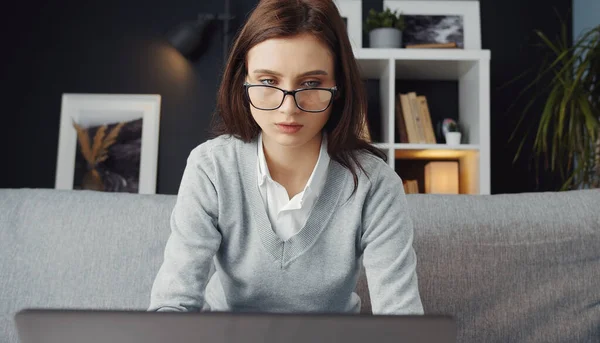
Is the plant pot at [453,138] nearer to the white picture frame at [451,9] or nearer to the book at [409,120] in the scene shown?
the book at [409,120]

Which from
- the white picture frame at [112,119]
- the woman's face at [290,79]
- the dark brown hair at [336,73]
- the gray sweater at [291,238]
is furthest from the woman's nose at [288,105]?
the white picture frame at [112,119]

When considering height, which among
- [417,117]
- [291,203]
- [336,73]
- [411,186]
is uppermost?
[417,117]

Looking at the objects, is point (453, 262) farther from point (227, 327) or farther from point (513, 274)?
point (227, 327)

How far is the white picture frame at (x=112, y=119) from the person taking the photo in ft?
10.3

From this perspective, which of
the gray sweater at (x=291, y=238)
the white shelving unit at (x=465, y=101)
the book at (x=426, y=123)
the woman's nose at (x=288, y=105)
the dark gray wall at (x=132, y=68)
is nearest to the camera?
the woman's nose at (x=288, y=105)

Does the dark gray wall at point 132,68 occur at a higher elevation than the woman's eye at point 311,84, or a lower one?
higher

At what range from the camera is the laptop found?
0.55m

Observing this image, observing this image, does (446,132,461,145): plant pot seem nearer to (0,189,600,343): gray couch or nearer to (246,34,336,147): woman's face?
(0,189,600,343): gray couch

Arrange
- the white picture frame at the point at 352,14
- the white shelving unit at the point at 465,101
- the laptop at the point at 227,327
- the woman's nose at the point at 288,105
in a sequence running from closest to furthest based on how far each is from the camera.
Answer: the laptop at the point at 227,327 < the woman's nose at the point at 288,105 < the white shelving unit at the point at 465,101 < the white picture frame at the point at 352,14

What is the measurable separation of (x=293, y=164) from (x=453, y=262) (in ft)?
1.60

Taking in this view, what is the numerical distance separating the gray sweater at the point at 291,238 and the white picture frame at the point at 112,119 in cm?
206

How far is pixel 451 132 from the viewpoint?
9.32ft

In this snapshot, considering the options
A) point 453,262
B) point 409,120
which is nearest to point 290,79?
point 453,262

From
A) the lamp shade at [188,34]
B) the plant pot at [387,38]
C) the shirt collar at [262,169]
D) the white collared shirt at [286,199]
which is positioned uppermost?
the lamp shade at [188,34]
